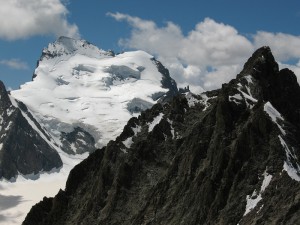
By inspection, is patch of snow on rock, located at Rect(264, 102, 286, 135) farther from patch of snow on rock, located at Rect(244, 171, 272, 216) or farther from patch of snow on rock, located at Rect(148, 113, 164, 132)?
patch of snow on rock, located at Rect(148, 113, 164, 132)

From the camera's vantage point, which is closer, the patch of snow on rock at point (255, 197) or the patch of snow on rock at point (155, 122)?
the patch of snow on rock at point (255, 197)

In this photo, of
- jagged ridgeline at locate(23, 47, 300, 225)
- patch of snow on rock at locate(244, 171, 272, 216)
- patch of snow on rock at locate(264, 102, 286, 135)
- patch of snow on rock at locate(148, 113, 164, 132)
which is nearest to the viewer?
patch of snow on rock at locate(244, 171, 272, 216)

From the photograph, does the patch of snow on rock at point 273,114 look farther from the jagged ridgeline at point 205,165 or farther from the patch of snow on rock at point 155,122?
the patch of snow on rock at point 155,122

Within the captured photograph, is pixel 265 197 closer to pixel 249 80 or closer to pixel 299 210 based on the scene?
pixel 299 210

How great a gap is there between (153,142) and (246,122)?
38.0 m

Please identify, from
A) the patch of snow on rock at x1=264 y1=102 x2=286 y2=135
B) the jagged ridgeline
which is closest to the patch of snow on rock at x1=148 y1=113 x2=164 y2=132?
the jagged ridgeline

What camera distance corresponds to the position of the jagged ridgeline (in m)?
115

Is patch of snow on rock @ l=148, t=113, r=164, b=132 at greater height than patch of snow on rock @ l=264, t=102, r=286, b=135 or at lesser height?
greater

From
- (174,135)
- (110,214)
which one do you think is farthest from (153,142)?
(110,214)

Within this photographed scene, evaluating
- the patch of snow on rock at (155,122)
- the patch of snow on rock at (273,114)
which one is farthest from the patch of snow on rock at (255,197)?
the patch of snow on rock at (155,122)

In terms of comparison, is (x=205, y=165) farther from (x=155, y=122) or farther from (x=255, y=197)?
(x=155, y=122)

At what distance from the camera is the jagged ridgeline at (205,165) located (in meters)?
115

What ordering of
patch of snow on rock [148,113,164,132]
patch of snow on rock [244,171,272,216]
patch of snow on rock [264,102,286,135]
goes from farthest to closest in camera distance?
patch of snow on rock [148,113,164,132] → patch of snow on rock [264,102,286,135] → patch of snow on rock [244,171,272,216]

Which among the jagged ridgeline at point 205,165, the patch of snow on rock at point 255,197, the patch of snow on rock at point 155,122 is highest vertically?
the patch of snow on rock at point 155,122
